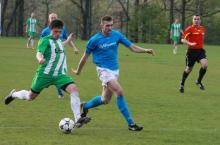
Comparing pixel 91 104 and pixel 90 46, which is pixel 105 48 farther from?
pixel 91 104

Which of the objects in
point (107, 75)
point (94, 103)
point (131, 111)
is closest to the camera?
point (107, 75)

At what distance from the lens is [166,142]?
863 cm

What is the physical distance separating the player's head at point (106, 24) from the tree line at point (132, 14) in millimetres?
55071

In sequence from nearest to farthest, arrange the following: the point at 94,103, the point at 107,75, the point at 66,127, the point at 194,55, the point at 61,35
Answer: the point at 66,127
the point at 107,75
the point at 94,103
the point at 61,35
the point at 194,55

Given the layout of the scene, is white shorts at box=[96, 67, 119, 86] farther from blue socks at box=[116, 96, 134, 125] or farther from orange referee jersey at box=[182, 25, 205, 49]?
orange referee jersey at box=[182, 25, 205, 49]

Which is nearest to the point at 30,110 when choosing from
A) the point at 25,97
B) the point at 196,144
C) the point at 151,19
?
the point at 25,97

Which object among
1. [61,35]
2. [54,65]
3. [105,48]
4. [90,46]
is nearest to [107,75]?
[105,48]

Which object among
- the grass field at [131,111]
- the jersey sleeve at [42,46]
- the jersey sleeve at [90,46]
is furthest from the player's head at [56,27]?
the grass field at [131,111]

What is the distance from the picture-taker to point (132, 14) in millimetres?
68625

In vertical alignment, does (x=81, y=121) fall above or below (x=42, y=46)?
below

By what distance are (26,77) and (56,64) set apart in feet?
30.7

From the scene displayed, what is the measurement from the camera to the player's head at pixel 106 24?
9562 mm

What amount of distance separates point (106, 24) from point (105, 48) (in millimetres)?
459

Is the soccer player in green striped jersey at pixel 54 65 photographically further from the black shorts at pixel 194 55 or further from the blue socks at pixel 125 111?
the black shorts at pixel 194 55
